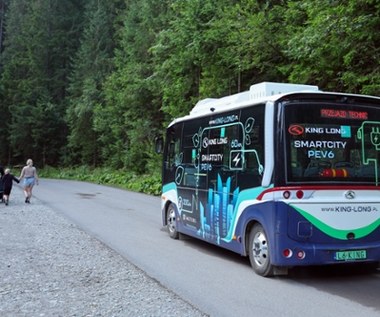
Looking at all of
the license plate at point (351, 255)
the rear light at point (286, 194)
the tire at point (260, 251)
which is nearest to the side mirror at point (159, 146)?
the tire at point (260, 251)

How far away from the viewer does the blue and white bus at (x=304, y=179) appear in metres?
7.36

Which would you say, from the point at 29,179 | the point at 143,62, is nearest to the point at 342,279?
the point at 29,179

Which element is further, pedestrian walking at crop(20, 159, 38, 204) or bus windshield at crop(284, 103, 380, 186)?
pedestrian walking at crop(20, 159, 38, 204)

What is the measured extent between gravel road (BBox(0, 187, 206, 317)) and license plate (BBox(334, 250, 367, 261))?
266cm

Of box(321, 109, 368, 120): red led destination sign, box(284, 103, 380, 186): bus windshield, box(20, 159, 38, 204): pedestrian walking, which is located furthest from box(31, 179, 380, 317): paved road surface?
box(20, 159, 38, 204): pedestrian walking

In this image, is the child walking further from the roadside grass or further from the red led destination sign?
the red led destination sign

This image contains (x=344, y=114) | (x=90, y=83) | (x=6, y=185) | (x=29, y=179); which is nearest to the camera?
(x=344, y=114)

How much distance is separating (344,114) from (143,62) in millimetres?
30947

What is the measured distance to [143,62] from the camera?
123 feet

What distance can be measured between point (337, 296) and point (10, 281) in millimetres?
4675

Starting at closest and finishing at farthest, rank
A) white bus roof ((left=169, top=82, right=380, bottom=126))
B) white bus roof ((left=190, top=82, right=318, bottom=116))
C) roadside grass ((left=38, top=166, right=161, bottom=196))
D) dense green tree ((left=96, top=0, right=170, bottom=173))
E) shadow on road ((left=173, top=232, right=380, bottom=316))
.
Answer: shadow on road ((left=173, top=232, right=380, bottom=316))
white bus roof ((left=169, top=82, right=380, bottom=126))
white bus roof ((left=190, top=82, right=318, bottom=116))
roadside grass ((left=38, top=166, right=161, bottom=196))
dense green tree ((left=96, top=0, right=170, bottom=173))

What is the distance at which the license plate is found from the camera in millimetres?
7480

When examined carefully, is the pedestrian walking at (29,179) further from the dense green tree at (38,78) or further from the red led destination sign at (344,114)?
the dense green tree at (38,78)

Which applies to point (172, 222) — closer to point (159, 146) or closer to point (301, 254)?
point (159, 146)
